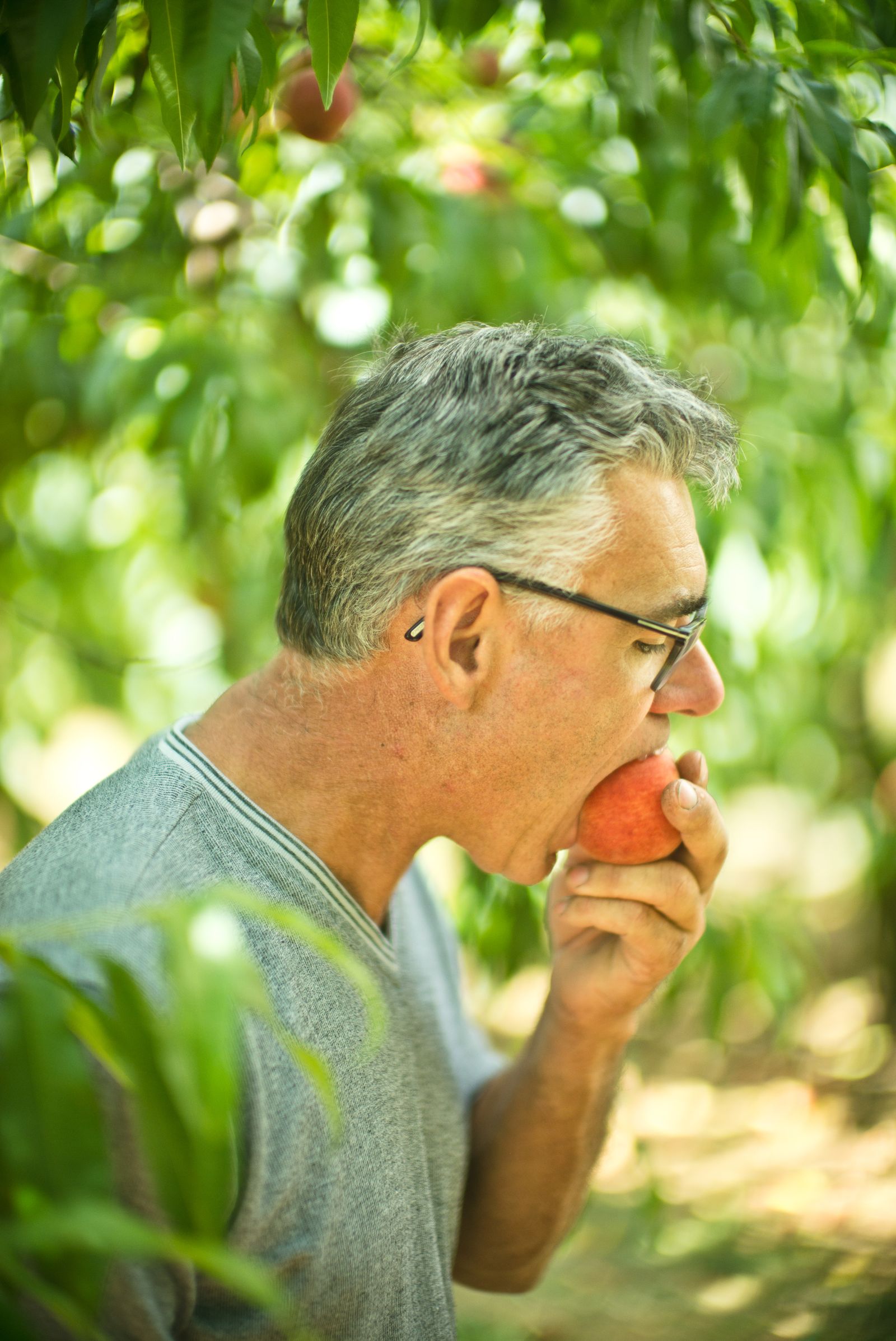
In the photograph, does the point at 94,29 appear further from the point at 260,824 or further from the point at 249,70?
the point at 260,824

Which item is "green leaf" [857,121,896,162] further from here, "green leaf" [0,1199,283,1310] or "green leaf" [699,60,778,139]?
"green leaf" [0,1199,283,1310]

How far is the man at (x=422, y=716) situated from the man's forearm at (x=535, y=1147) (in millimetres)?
199

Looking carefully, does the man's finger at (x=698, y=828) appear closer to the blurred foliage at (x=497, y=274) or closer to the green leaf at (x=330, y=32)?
the blurred foliage at (x=497, y=274)

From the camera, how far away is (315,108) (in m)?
1.92

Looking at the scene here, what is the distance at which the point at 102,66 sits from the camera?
1.23 m

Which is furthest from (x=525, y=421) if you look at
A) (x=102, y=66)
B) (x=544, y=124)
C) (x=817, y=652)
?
(x=817, y=652)

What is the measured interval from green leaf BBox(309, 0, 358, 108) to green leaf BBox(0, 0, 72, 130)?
0.22m

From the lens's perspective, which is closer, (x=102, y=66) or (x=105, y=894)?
(x=105, y=894)

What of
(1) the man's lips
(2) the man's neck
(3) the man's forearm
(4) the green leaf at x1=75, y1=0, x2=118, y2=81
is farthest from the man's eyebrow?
(4) the green leaf at x1=75, y1=0, x2=118, y2=81

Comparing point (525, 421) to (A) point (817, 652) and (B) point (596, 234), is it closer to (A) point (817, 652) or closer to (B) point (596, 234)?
(B) point (596, 234)

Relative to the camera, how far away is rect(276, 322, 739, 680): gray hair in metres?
1.30

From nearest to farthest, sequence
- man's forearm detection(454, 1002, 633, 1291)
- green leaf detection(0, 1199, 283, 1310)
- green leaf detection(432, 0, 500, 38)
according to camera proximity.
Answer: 1. green leaf detection(0, 1199, 283, 1310)
2. green leaf detection(432, 0, 500, 38)
3. man's forearm detection(454, 1002, 633, 1291)

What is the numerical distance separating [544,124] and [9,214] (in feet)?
3.41

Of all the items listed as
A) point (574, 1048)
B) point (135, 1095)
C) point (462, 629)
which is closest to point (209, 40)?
point (462, 629)
